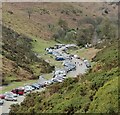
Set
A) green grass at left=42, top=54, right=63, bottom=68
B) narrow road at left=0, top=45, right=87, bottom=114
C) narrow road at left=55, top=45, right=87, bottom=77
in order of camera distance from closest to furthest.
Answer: narrow road at left=0, top=45, right=87, bottom=114 → narrow road at left=55, top=45, right=87, bottom=77 → green grass at left=42, top=54, right=63, bottom=68

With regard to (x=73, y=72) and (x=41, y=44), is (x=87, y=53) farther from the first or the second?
(x=73, y=72)

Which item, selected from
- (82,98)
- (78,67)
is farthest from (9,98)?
(78,67)

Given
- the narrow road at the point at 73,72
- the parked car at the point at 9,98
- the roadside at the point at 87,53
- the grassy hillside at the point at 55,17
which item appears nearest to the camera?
the narrow road at the point at 73,72

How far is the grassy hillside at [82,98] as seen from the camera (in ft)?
76.1

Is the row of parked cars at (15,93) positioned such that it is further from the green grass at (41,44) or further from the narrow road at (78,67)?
the green grass at (41,44)

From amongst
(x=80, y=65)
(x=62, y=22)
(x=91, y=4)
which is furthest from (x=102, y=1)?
(x=80, y=65)

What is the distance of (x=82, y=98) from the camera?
2711cm

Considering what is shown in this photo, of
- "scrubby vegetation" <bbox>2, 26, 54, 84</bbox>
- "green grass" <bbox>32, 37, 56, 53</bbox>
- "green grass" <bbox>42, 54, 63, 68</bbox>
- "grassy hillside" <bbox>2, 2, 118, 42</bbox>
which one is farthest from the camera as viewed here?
"grassy hillside" <bbox>2, 2, 118, 42</bbox>

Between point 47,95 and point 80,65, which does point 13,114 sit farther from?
point 80,65

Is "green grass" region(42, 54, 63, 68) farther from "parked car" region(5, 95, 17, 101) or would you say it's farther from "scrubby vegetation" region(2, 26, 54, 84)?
"parked car" region(5, 95, 17, 101)

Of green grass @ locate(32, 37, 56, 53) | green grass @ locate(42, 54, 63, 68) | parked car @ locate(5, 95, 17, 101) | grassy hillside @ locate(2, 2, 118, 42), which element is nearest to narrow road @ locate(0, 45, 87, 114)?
parked car @ locate(5, 95, 17, 101)

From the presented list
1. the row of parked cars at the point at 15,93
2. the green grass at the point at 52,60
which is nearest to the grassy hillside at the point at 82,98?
the row of parked cars at the point at 15,93

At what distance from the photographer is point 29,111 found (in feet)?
99.9

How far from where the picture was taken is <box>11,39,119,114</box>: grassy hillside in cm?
2319
